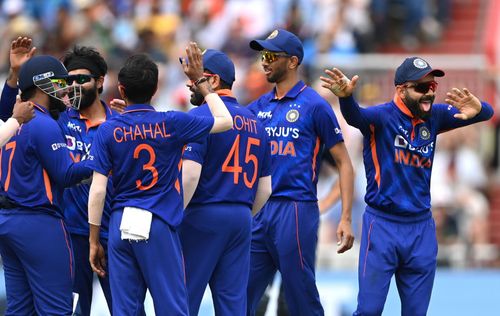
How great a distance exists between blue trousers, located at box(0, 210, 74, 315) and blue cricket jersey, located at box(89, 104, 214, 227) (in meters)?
0.71

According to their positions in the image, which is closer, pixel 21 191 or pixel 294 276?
pixel 21 191

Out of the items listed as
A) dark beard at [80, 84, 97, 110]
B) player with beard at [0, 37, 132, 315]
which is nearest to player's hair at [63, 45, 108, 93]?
player with beard at [0, 37, 132, 315]

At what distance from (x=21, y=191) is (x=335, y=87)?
8.24ft

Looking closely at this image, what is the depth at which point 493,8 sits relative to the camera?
2212cm

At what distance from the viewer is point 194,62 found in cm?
998

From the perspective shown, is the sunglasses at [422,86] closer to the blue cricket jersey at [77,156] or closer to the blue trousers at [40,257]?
the blue cricket jersey at [77,156]

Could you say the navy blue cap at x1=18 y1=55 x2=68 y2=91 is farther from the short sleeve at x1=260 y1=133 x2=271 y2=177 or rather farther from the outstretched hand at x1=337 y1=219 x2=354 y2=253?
the outstretched hand at x1=337 y1=219 x2=354 y2=253

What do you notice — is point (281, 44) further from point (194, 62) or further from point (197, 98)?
point (194, 62)

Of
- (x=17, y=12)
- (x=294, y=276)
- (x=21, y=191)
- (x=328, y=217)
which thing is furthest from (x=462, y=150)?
(x=21, y=191)

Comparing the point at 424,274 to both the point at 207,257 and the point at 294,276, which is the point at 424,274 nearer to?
the point at 294,276

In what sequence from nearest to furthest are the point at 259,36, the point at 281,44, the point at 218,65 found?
the point at 218,65, the point at 281,44, the point at 259,36

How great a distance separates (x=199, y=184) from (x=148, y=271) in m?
0.94

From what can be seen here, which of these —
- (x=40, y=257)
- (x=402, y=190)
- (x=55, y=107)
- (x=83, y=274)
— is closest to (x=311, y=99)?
(x=402, y=190)

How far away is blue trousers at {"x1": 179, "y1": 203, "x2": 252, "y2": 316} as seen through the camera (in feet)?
34.2
